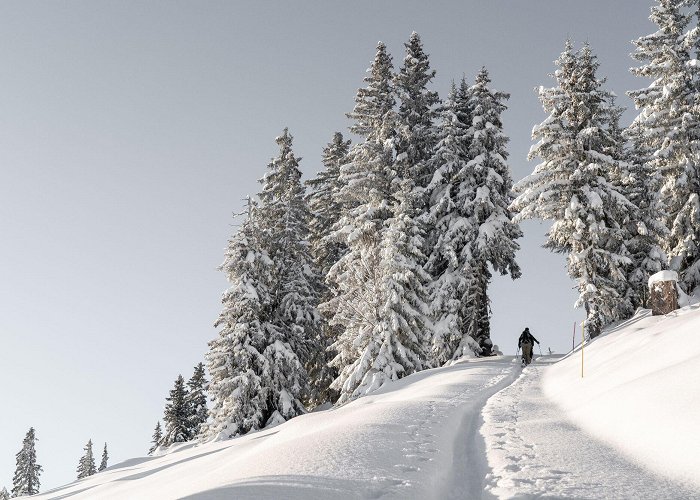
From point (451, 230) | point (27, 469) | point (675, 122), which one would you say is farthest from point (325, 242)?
point (27, 469)

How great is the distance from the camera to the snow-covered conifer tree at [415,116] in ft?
99.0

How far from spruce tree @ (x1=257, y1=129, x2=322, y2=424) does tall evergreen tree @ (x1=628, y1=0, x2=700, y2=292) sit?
797 inches

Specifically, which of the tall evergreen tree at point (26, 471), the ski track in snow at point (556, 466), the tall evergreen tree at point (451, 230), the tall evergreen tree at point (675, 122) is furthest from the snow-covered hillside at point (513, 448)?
the tall evergreen tree at point (26, 471)

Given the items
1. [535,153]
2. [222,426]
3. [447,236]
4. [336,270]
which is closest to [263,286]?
[336,270]

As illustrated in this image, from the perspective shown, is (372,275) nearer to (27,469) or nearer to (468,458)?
(468,458)

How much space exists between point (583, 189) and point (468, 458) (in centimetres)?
2005

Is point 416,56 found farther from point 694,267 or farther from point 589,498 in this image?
point 589,498

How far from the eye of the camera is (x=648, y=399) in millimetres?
8562

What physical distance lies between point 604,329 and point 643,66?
1501cm

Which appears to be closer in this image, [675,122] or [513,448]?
[513,448]

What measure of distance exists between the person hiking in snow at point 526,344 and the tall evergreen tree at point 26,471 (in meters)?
54.5

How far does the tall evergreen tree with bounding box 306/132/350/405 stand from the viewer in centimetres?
3253

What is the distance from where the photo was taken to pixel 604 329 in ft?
78.3

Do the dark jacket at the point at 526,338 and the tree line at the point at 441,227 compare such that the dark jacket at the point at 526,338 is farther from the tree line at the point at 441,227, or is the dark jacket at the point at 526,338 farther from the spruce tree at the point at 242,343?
the spruce tree at the point at 242,343
